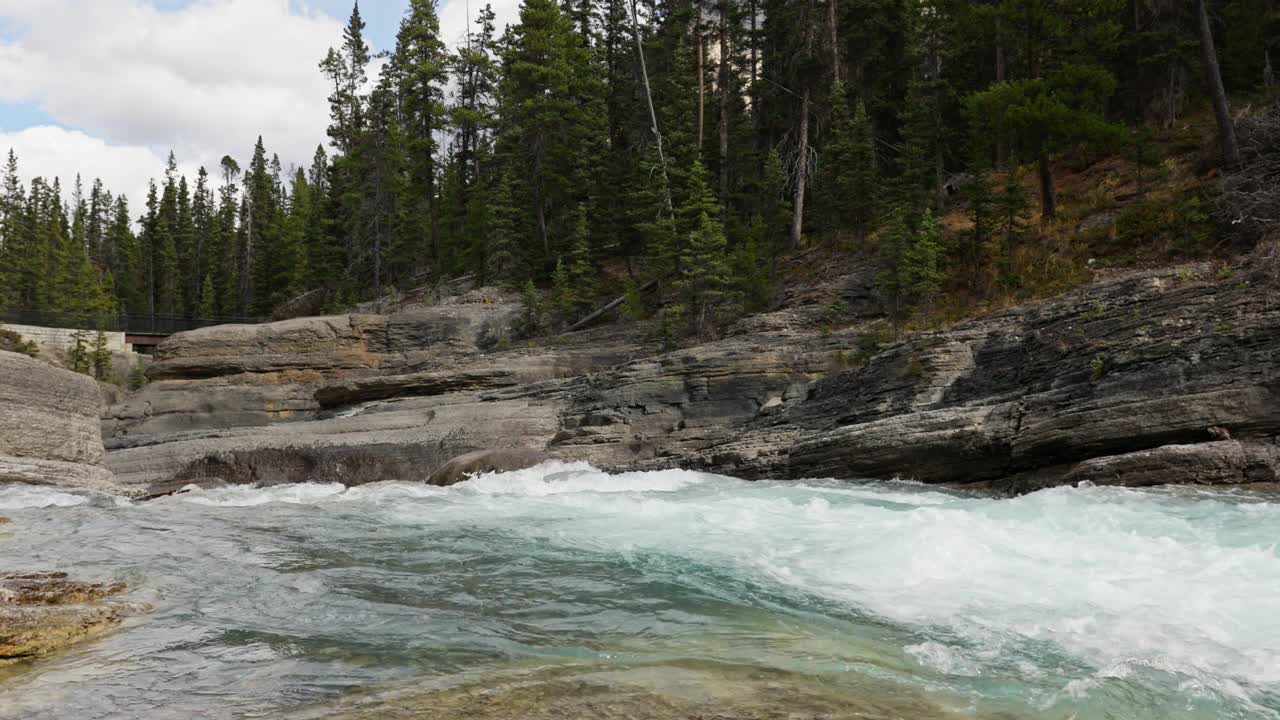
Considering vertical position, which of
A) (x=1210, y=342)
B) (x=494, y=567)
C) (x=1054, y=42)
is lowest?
(x=494, y=567)

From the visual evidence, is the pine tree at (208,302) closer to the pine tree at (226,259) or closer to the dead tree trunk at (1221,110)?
the pine tree at (226,259)

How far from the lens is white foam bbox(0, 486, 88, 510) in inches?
552

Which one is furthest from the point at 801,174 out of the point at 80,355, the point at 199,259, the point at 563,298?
the point at 199,259

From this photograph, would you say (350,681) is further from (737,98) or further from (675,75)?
(737,98)

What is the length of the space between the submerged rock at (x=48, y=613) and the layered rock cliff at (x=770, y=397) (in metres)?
11.3

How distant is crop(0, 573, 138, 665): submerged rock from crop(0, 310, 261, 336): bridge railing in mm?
45959

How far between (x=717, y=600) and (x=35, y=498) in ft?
47.3

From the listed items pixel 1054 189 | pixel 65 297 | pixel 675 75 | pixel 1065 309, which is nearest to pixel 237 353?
pixel 675 75

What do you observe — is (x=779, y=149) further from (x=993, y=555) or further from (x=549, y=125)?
(x=993, y=555)

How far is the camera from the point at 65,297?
59719mm

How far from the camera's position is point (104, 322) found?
1928 inches

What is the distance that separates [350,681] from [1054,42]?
2688 centimetres

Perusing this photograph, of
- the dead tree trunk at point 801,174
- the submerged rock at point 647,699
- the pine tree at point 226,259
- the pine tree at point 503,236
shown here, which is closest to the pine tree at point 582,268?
the pine tree at point 503,236

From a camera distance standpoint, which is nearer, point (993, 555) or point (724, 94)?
point (993, 555)
